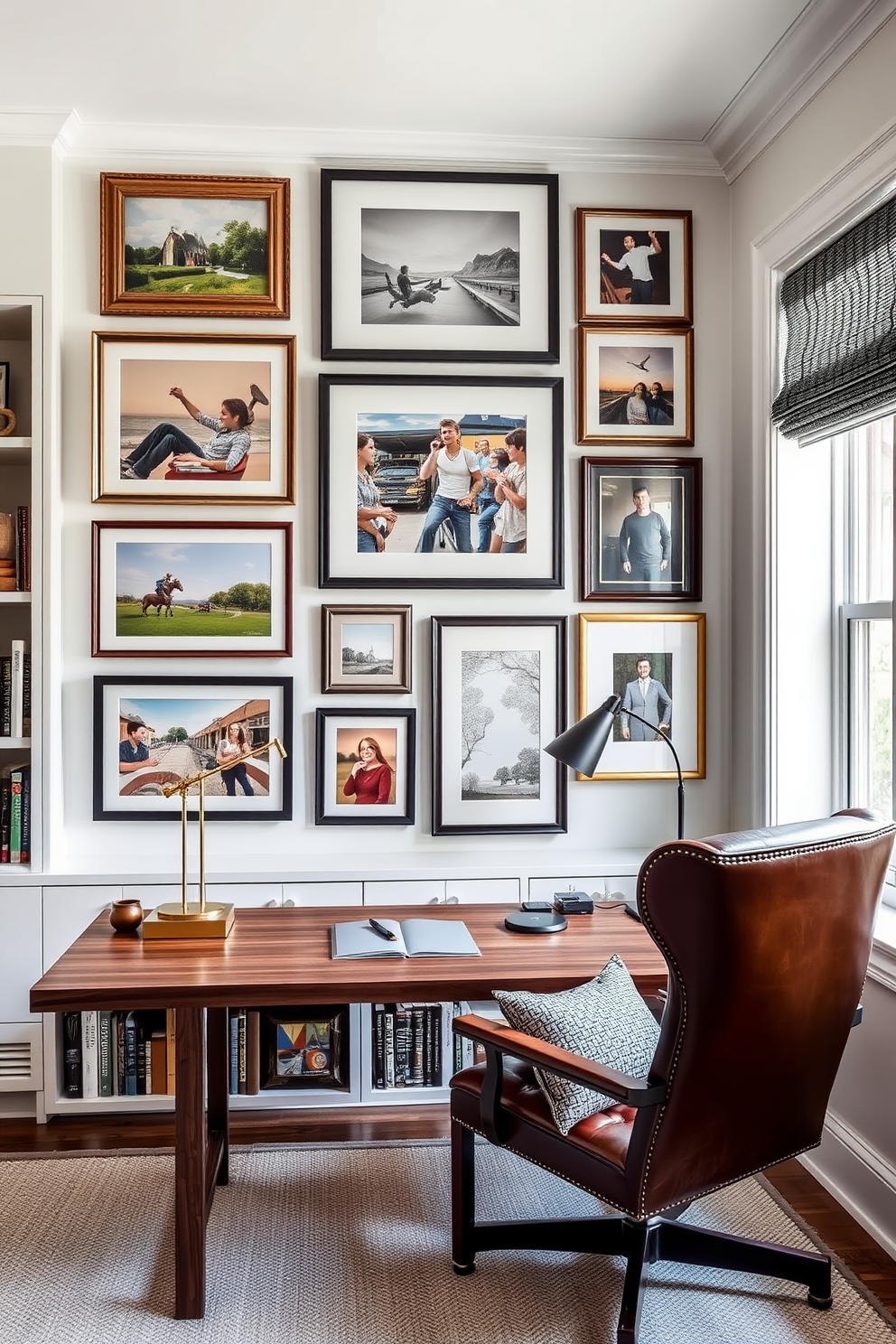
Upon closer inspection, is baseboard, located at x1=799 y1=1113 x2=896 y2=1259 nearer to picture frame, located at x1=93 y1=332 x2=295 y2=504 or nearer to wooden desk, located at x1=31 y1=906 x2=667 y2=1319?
wooden desk, located at x1=31 y1=906 x2=667 y2=1319

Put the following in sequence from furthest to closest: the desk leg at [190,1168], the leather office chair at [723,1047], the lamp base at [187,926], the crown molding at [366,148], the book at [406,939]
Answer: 1. the crown molding at [366,148]
2. the lamp base at [187,926]
3. the book at [406,939]
4. the desk leg at [190,1168]
5. the leather office chair at [723,1047]

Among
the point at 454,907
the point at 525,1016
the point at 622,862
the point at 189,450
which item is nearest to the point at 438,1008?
the point at 454,907

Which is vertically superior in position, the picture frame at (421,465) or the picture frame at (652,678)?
the picture frame at (421,465)

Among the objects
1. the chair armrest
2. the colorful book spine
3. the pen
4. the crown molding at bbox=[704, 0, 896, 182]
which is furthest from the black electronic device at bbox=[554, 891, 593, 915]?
the crown molding at bbox=[704, 0, 896, 182]

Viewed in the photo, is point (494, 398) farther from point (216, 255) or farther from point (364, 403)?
point (216, 255)

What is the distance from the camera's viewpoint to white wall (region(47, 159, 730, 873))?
10.2 feet

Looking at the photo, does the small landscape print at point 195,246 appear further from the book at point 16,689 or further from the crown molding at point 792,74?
the crown molding at point 792,74

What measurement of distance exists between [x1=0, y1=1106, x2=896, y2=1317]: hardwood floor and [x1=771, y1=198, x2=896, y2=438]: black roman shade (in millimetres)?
1935

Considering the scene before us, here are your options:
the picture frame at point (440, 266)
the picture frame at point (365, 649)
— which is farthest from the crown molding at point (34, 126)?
the picture frame at point (365, 649)

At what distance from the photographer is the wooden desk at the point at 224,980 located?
6.34ft

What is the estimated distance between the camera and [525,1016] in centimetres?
190

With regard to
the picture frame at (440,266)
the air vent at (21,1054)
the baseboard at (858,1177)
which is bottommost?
the baseboard at (858,1177)

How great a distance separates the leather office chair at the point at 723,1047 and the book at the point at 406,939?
228mm

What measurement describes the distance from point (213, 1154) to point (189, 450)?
1.99 m
